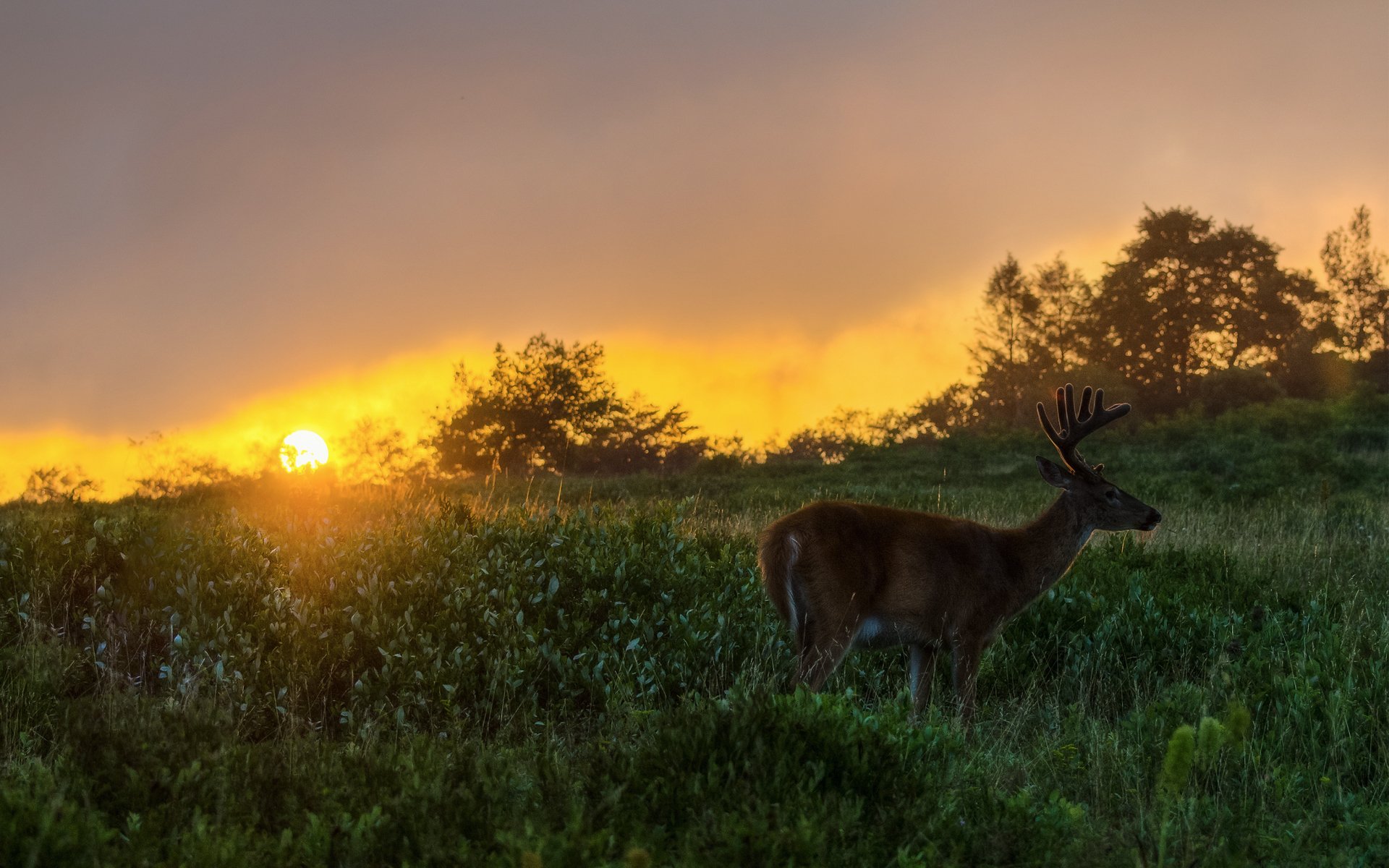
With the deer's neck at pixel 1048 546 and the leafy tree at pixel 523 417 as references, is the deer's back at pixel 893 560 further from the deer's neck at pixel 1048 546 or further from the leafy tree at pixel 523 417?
the leafy tree at pixel 523 417

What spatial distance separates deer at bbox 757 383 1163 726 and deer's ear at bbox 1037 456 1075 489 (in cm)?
1

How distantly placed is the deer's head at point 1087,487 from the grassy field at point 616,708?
73 centimetres

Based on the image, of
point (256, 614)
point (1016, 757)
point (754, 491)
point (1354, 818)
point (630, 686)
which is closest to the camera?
point (1354, 818)

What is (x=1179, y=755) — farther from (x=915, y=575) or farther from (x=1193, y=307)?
(x=1193, y=307)

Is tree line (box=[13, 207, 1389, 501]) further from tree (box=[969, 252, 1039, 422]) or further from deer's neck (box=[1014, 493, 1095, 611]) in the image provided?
deer's neck (box=[1014, 493, 1095, 611])

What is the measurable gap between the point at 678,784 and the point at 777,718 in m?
0.59

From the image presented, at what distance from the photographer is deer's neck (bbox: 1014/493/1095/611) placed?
803cm

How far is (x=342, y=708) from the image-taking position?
6969 millimetres

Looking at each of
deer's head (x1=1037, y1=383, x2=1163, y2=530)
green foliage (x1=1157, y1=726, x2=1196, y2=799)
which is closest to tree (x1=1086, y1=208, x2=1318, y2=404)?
deer's head (x1=1037, y1=383, x2=1163, y2=530)

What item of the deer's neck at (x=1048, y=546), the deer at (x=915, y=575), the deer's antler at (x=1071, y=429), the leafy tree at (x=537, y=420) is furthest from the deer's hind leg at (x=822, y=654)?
the leafy tree at (x=537, y=420)

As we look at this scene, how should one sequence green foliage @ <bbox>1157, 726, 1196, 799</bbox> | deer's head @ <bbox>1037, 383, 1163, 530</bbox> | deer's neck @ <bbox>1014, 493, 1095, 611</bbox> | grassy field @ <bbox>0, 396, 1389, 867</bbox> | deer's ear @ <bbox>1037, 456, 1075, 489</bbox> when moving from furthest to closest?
deer's head @ <bbox>1037, 383, 1163, 530</bbox> → deer's ear @ <bbox>1037, 456, 1075, 489</bbox> → deer's neck @ <bbox>1014, 493, 1095, 611</bbox> → grassy field @ <bbox>0, 396, 1389, 867</bbox> → green foliage @ <bbox>1157, 726, 1196, 799</bbox>

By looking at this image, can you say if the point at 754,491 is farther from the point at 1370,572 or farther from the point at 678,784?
the point at 678,784

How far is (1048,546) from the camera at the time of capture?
8242 millimetres

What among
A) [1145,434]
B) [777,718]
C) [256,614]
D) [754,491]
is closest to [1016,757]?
[777,718]
